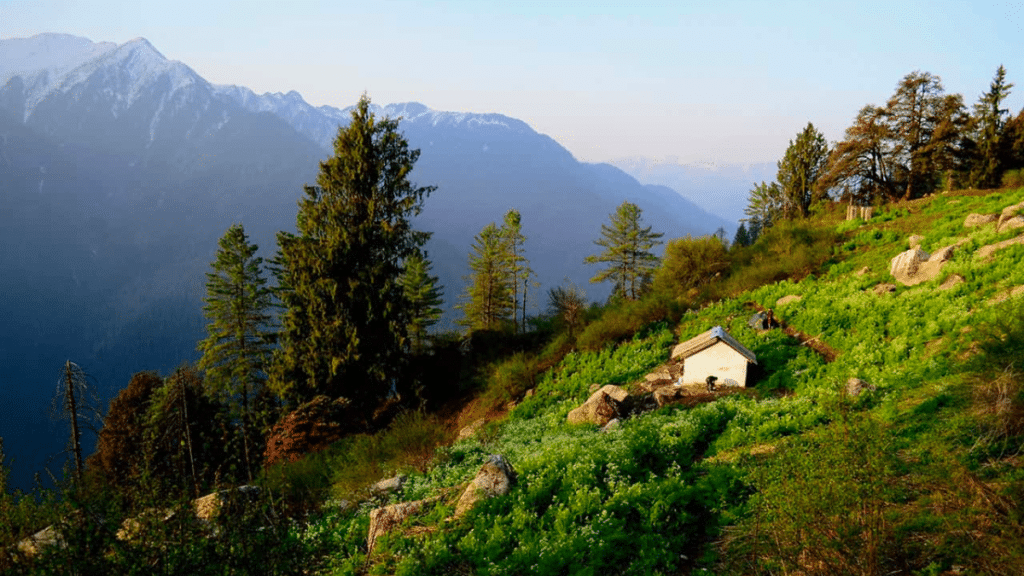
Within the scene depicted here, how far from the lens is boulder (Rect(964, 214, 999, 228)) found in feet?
57.9

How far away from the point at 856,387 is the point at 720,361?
414cm

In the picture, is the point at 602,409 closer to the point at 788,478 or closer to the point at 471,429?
the point at 471,429

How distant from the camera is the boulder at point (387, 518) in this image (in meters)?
8.09

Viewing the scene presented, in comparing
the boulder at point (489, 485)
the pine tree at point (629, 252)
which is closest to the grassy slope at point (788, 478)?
the boulder at point (489, 485)

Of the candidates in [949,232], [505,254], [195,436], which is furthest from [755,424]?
[505,254]

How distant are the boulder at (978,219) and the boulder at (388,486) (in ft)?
70.5

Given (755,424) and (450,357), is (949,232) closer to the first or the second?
(755,424)

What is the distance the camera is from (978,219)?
1795 cm

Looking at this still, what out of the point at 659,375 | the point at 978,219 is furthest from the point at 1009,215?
the point at 659,375

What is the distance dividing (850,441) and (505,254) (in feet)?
124

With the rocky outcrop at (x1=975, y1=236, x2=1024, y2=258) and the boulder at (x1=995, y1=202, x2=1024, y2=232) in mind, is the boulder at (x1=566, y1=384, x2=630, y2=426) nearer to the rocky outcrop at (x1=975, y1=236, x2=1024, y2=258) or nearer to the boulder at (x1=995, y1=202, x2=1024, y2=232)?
the rocky outcrop at (x1=975, y1=236, x2=1024, y2=258)

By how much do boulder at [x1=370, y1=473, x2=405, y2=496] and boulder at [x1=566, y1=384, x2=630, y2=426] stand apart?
5.09m

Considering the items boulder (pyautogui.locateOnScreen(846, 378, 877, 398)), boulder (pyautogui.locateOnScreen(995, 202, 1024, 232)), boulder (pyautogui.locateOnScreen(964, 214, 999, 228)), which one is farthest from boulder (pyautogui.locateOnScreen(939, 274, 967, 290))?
boulder (pyautogui.locateOnScreen(964, 214, 999, 228))

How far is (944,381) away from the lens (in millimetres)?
8836
